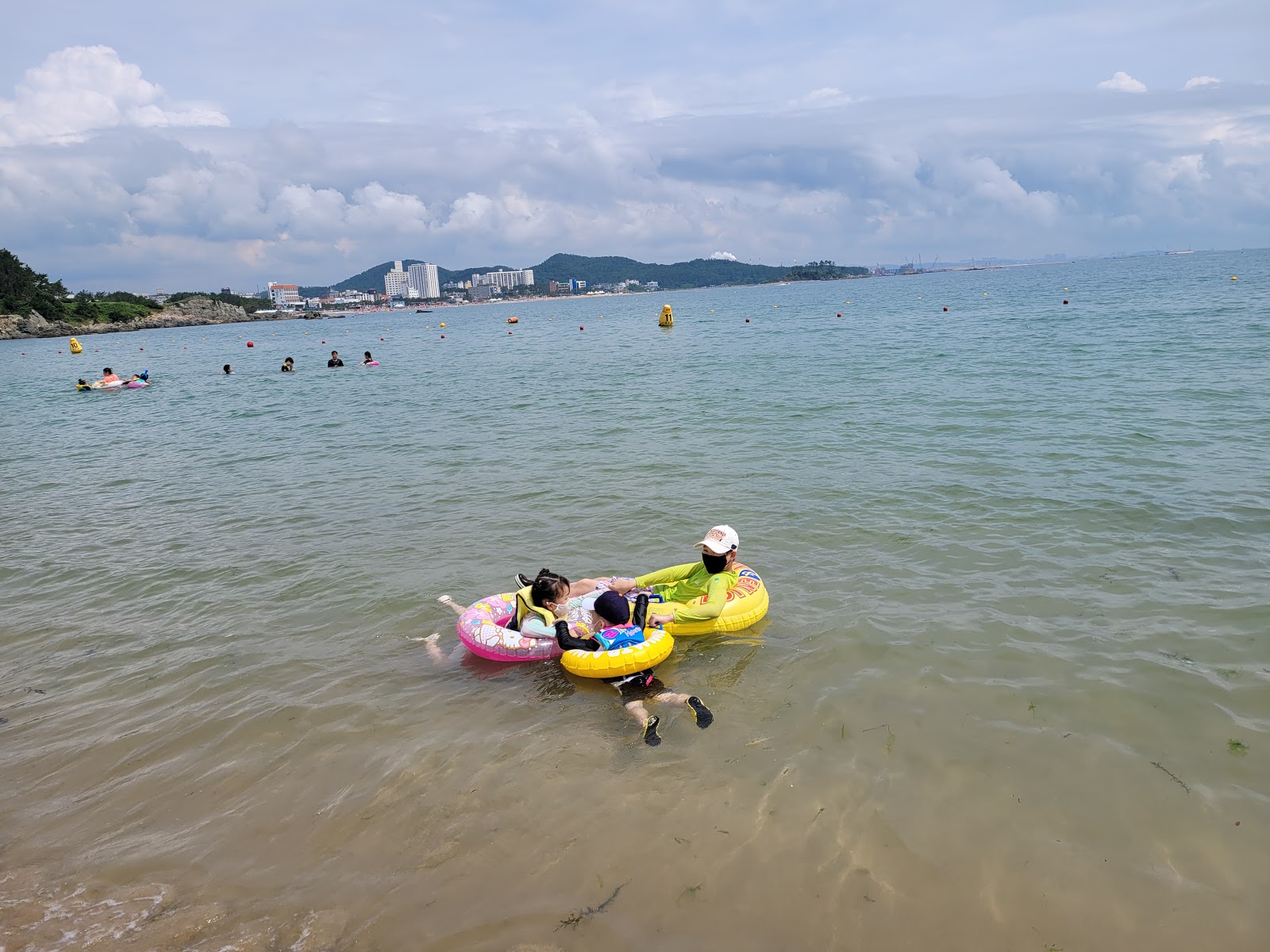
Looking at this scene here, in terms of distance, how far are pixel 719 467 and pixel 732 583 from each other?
19.1 ft

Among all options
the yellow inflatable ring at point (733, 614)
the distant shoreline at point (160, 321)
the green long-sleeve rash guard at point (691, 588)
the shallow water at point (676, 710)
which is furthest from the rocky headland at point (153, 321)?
the yellow inflatable ring at point (733, 614)

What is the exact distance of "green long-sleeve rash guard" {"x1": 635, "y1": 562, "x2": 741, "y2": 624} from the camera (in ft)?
22.0

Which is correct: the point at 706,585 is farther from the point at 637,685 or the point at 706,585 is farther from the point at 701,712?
the point at 701,712

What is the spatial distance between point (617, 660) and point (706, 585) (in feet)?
4.24

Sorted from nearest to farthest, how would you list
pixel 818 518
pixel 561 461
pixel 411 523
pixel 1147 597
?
pixel 1147 597 → pixel 818 518 → pixel 411 523 → pixel 561 461

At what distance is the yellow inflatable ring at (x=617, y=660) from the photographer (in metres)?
6.00

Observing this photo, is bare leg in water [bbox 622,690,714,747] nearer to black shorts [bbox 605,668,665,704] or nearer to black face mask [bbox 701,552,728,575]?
black shorts [bbox 605,668,665,704]

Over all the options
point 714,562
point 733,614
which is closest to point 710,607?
point 733,614

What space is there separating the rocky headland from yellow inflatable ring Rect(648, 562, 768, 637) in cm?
9622

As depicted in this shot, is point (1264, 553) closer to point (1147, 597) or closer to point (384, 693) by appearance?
point (1147, 597)

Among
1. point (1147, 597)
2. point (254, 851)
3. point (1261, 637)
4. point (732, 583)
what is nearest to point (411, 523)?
point (732, 583)

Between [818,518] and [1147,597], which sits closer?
[1147,597]

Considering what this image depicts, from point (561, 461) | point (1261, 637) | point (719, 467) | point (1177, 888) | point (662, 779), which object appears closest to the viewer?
point (1177, 888)

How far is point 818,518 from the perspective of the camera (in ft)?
31.6
